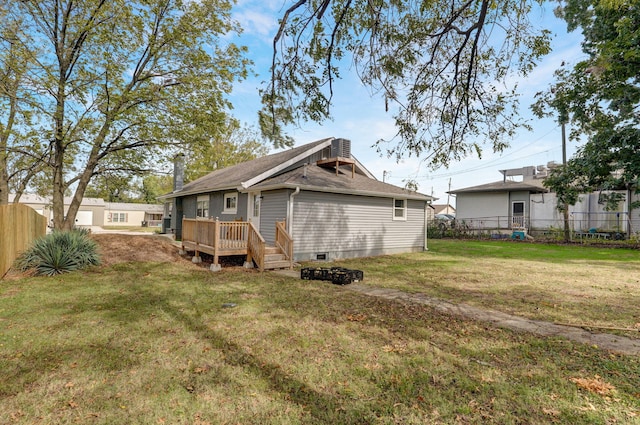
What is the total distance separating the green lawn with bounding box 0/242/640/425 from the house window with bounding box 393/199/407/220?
8798mm

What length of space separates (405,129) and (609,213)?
22590mm

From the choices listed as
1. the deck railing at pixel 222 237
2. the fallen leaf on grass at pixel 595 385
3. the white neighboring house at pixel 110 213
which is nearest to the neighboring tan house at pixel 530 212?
the deck railing at pixel 222 237

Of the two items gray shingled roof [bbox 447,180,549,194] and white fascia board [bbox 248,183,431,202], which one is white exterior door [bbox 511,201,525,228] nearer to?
gray shingled roof [bbox 447,180,549,194]

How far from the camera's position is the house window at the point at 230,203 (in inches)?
542

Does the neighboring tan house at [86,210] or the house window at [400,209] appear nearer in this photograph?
the house window at [400,209]

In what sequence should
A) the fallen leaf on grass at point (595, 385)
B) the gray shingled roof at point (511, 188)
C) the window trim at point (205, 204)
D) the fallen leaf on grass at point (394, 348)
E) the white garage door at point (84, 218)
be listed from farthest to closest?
the white garage door at point (84, 218)
the gray shingled roof at point (511, 188)
the window trim at point (205, 204)
the fallen leaf on grass at point (394, 348)
the fallen leaf on grass at point (595, 385)

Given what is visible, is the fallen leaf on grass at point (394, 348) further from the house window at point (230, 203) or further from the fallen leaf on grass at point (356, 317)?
the house window at point (230, 203)

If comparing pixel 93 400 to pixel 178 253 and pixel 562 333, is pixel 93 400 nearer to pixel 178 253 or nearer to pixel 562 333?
pixel 562 333

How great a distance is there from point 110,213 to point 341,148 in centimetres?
4261

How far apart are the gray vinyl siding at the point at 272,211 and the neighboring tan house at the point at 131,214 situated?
125 feet

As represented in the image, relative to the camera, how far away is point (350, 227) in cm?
1273

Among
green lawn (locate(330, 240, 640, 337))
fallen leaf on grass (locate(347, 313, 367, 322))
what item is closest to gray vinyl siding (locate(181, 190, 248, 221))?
green lawn (locate(330, 240, 640, 337))

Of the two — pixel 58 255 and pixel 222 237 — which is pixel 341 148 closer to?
pixel 222 237

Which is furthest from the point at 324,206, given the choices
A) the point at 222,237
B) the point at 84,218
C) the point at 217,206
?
the point at 84,218
